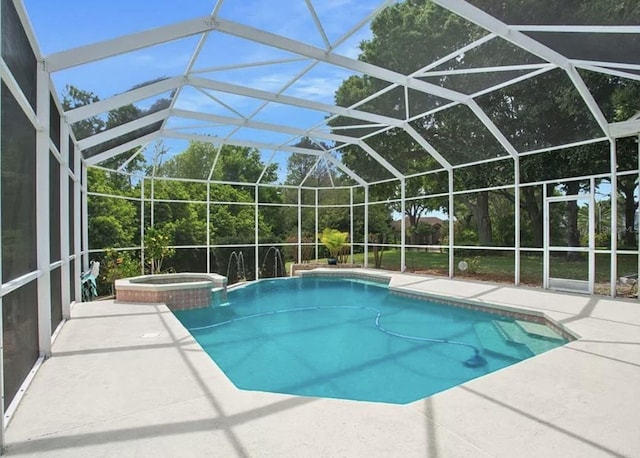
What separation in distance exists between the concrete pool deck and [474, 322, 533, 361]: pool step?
4.05 ft

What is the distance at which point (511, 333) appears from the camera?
6.69m

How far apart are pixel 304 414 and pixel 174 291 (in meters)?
6.33

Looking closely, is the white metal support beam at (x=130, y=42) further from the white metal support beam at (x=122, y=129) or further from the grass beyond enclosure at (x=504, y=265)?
the grass beyond enclosure at (x=504, y=265)

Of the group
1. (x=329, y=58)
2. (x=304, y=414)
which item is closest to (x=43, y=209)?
(x=304, y=414)

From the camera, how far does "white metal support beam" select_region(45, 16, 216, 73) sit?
15.5 ft

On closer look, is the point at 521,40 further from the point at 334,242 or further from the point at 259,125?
the point at 334,242

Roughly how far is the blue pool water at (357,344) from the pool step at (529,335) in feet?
Result: 0.05

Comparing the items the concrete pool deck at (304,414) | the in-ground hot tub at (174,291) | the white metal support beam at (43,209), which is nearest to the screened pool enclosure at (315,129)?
the white metal support beam at (43,209)

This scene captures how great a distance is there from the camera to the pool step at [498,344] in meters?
5.74

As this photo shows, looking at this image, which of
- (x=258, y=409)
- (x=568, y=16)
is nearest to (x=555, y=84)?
(x=568, y=16)


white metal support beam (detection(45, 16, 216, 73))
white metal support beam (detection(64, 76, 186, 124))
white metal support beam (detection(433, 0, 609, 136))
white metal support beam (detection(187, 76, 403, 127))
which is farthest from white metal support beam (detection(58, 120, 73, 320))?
white metal support beam (detection(433, 0, 609, 136))

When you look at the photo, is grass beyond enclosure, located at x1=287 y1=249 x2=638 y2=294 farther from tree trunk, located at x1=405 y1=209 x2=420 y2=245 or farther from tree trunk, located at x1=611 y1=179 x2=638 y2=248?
tree trunk, located at x1=405 y1=209 x2=420 y2=245

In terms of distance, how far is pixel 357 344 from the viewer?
6352 millimetres


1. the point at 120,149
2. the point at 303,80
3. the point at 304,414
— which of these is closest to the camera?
the point at 304,414
